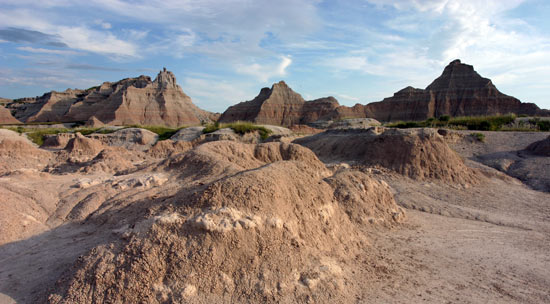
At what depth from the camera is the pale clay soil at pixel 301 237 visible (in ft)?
10.9

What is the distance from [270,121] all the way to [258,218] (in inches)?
1835

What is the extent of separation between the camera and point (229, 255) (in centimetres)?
332

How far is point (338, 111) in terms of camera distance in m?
45.7

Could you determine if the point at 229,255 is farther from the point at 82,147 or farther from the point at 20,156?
the point at 82,147

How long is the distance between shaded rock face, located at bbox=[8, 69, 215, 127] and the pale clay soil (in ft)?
135

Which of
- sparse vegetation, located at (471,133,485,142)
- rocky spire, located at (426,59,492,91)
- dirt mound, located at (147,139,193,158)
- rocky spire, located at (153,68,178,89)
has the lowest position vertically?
dirt mound, located at (147,139,193,158)

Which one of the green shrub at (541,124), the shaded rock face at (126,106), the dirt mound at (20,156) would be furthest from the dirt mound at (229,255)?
the shaded rock face at (126,106)

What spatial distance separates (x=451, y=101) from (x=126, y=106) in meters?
47.9

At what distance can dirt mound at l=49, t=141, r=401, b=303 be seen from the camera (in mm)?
3072

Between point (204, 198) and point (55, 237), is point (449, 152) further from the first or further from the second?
point (55, 237)

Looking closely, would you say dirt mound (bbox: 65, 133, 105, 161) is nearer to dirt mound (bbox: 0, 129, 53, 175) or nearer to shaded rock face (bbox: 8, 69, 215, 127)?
dirt mound (bbox: 0, 129, 53, 175)

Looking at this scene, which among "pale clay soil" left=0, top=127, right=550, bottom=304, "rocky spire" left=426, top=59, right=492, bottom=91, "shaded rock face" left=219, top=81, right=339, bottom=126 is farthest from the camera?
"shaded rock face" left=219, top=81, right=339, bottom=126

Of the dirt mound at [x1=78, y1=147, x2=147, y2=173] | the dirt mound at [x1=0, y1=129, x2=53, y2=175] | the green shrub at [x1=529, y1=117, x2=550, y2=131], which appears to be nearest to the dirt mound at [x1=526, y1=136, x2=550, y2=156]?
the green shrub at [x1=529, y1=117, x2=550, y2=131]

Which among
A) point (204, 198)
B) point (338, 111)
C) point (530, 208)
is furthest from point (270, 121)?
point (204, 198)
